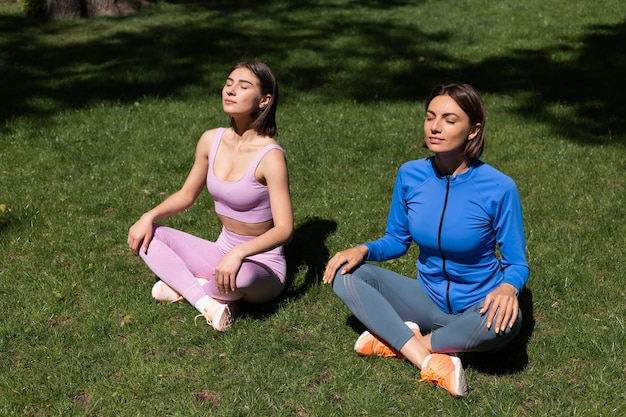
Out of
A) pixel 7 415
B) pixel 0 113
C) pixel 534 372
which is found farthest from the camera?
pixel 0 113

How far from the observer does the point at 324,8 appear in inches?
549

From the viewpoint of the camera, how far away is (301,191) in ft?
21.2

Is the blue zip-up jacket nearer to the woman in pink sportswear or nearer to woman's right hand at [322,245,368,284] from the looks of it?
woman's right hand at [322,245,368,284]

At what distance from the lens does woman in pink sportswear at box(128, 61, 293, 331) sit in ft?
14.6

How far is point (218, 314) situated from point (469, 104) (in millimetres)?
1834

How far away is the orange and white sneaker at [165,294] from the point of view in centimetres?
477

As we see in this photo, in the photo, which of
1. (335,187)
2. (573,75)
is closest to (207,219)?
(335,187)

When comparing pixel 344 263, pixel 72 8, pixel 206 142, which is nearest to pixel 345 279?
pixel 344 263

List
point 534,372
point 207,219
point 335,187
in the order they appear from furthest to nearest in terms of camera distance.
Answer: point 335,187 < point 207,219 < point 534,372

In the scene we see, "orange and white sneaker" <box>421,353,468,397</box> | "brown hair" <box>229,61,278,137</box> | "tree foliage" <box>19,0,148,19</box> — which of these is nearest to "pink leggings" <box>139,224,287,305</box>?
"brown hair" <box>229,61,278,137</box>

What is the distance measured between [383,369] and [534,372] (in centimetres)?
79

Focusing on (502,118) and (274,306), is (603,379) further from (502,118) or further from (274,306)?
(502,118)

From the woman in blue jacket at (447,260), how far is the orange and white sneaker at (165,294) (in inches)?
46.2

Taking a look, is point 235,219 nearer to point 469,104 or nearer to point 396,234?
point 396,234
